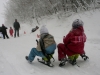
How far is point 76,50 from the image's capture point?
466 centimetres

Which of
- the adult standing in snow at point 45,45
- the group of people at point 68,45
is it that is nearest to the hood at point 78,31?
the group of people at point 68,45

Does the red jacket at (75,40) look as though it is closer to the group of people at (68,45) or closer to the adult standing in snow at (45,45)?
the group of people at (68,45)

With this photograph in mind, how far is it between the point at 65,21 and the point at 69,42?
36.1ft

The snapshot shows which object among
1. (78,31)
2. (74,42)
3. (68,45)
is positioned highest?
(78,31)

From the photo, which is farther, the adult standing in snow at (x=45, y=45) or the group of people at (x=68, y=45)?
the adult standing in snow at (x=45, y=45)

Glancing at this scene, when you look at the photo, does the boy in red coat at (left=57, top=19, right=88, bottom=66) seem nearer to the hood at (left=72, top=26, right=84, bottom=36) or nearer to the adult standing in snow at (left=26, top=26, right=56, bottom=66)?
the hood at (left=72, top=26, right=84, bottom=36)

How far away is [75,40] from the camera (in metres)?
4.57

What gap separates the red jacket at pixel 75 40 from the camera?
179 inches

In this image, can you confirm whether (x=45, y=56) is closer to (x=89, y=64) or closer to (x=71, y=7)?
(x=89, y=64)

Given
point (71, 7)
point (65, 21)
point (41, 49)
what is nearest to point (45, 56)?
point (41, 49)

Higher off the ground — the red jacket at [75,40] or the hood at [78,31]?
the hood at [78,31]

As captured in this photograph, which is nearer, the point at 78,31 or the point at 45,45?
the point at 78,31

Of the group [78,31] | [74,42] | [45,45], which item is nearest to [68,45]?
[74,42]

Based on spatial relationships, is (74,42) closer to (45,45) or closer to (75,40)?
(75,40)
